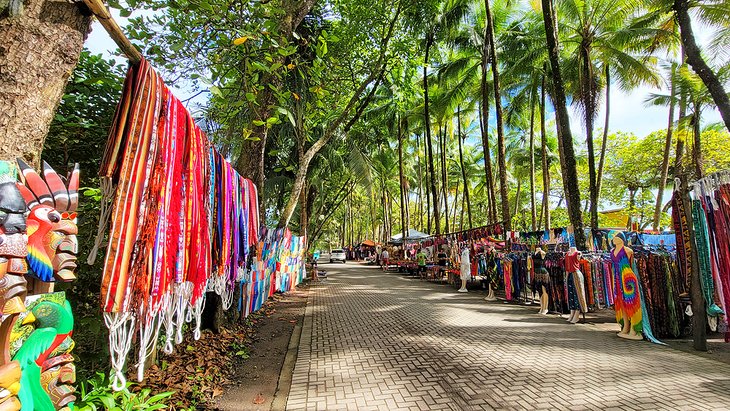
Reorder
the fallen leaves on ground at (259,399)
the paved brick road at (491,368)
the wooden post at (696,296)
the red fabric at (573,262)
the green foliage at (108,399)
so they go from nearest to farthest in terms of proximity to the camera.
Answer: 1. the green foliage at (108,399)
2. the paved brick road at (491,368)
3. the fallen leaves on ground at (259,399)
4. the wooden post at (696,296)
5. the red fabric at (573,262)

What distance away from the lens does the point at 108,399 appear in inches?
114

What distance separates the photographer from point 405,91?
35.8 feet

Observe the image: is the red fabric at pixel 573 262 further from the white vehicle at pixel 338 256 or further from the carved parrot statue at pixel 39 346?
the white vehicle at pixel 338 256

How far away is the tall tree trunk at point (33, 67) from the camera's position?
1.95 m

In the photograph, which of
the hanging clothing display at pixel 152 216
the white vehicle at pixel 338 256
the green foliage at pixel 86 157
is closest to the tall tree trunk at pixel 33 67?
the hanging clothing display at pixel 152 216

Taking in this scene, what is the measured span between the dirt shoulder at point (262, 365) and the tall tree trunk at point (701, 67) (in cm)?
1053

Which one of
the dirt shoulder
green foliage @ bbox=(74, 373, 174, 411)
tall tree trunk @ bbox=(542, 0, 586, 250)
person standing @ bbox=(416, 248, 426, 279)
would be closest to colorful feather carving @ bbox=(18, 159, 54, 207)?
green foliage @ bbox=(74, 373, 174, 411)

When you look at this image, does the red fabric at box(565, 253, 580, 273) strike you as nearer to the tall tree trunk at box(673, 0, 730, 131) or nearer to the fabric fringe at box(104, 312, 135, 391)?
the tall tree trunk at box(673, 0, 730, 131)

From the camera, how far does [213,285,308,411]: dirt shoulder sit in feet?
13.1

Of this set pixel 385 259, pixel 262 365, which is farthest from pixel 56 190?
pixel 385 259

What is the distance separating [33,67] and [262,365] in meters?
4.48

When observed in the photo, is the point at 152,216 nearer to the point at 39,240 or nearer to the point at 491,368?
the point at 39,240

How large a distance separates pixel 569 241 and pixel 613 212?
82.8ft

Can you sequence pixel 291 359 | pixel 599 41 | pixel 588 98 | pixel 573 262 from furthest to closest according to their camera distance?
1. pixel 599 41
2. pixel 588 98
3. pixel 573 262
4. pixel 291 359
